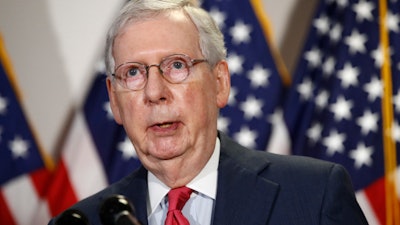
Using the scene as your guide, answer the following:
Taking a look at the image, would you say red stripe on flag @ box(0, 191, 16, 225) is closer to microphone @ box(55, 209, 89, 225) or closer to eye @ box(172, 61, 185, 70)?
eye @ box(172, 61, 185, 70)

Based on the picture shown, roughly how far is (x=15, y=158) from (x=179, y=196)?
64.9 inches

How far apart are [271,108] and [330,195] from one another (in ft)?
5.04

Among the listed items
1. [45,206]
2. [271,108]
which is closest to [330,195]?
[271,108]

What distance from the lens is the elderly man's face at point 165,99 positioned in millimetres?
1731

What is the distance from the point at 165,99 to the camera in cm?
172

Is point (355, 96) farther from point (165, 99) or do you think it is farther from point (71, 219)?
point (71, 219)

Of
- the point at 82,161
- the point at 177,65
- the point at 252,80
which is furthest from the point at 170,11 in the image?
the point at 82,161

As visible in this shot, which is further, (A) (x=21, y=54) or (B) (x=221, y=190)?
(A) (x=21, y=54)

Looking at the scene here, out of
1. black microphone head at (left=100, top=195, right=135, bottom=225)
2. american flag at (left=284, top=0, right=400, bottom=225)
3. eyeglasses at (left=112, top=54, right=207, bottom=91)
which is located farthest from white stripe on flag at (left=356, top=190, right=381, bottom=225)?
black microphone head at (left=100, top=195, right=135, bottom=225)

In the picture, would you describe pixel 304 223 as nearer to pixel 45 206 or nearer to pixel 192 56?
pixel 192 56

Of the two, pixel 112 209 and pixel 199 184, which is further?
pixel 199 184

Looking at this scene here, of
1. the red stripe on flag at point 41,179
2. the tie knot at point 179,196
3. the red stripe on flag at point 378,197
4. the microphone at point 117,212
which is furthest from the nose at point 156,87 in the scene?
the red stripe on flag at point 378,197

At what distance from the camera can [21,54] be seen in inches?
128

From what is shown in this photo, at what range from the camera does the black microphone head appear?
1193 millimetres
